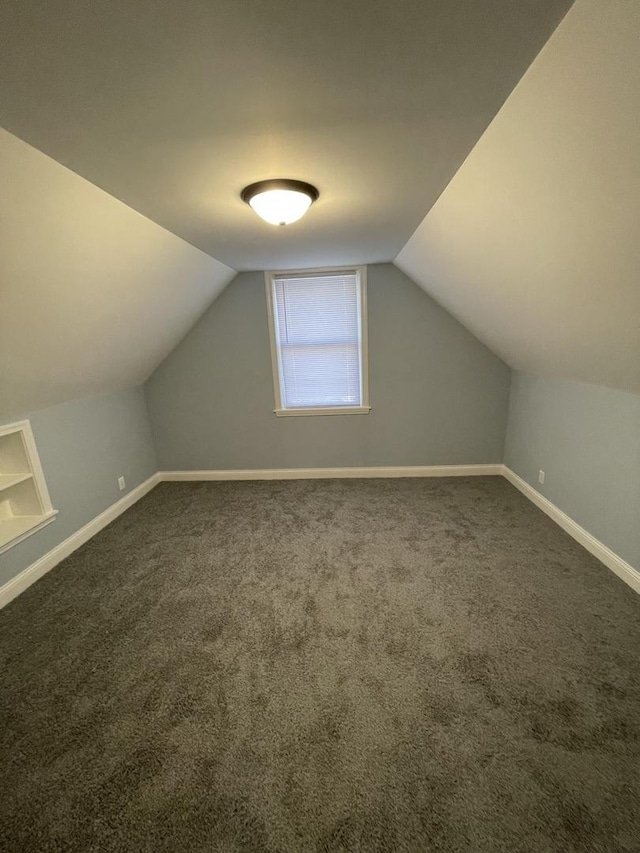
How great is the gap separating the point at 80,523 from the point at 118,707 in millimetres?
1772

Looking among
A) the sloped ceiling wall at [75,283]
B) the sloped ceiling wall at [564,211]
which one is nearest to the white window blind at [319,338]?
the sloped ceiling wall at [75,283]

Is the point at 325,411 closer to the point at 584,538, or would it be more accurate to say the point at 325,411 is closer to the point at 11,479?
the point at 584,538

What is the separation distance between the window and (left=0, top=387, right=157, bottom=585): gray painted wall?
4.96 ft

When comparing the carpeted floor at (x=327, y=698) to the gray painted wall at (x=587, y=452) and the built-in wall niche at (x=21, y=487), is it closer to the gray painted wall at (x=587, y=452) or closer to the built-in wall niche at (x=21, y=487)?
the gray painted wall at (x=587, y=452)

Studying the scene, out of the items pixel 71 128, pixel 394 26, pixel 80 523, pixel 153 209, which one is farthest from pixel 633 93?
pixel 80 523

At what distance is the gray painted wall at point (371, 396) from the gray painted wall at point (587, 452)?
1.61 ft

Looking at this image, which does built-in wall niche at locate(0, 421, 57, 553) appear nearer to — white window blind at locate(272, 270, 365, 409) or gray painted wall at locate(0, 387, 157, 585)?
gray painted wall at locate(0, 387, 157, 585)

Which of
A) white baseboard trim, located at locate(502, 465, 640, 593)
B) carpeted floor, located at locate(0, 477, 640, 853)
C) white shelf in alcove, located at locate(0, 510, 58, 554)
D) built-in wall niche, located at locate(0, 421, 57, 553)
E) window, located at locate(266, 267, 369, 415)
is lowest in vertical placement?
carpeted floor, located at locate(0, 477, 640, 853)

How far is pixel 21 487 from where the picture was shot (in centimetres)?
255

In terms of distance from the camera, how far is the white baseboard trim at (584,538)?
7.17 feet

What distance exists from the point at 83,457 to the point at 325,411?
2219 millimetres

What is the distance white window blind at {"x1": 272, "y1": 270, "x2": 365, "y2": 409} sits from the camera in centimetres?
→ 362

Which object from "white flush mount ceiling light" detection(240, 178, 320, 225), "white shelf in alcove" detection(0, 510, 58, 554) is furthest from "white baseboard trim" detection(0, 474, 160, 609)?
"white flush mount ceiling light" detection(240, 178, 320, 225)

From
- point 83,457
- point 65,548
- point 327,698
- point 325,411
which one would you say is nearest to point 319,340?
point 325,411
